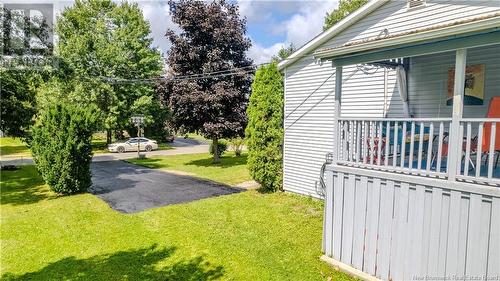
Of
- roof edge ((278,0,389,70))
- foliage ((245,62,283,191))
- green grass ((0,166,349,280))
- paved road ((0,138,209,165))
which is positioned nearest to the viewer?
green grass ((0,166,349,280))

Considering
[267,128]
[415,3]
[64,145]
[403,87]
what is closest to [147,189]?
[64,145]

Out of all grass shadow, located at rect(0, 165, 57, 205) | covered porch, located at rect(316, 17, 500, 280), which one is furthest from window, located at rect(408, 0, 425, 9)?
grass shadow, located at rect(0, 165, 57, 205)

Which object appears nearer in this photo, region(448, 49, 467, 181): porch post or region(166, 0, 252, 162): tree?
region(448, 49, 467, 181): porch post

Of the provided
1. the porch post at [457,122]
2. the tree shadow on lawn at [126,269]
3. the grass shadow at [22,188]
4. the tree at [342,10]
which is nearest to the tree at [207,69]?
the grass shadow at [22,188]

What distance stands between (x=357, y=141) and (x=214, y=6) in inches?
534

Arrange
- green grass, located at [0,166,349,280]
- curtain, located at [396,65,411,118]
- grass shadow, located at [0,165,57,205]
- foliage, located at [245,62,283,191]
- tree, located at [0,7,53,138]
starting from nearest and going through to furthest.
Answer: green grass, located at [0,166,349,280] → curtain, located at [396,65,411,118] → foliage, located at [245,62,283,191] → grass shadow, located at [0,165,57,205] → tree, located at [0,7,53,138]

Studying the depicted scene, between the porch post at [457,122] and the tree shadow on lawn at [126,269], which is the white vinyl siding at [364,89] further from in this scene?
the tree shadow on lawn at [126,269]

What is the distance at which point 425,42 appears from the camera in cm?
426

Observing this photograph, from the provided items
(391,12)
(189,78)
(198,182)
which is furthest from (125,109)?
(391,12)

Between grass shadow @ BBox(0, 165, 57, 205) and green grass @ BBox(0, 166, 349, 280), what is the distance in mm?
841

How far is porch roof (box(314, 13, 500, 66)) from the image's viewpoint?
3.68 m

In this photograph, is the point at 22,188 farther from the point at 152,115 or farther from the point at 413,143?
the point at 152,115

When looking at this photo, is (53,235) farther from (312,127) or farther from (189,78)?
(189,78)

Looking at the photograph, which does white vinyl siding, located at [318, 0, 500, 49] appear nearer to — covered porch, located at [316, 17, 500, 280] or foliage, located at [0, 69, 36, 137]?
covered porch, located at [316, 17, 500, 280]
